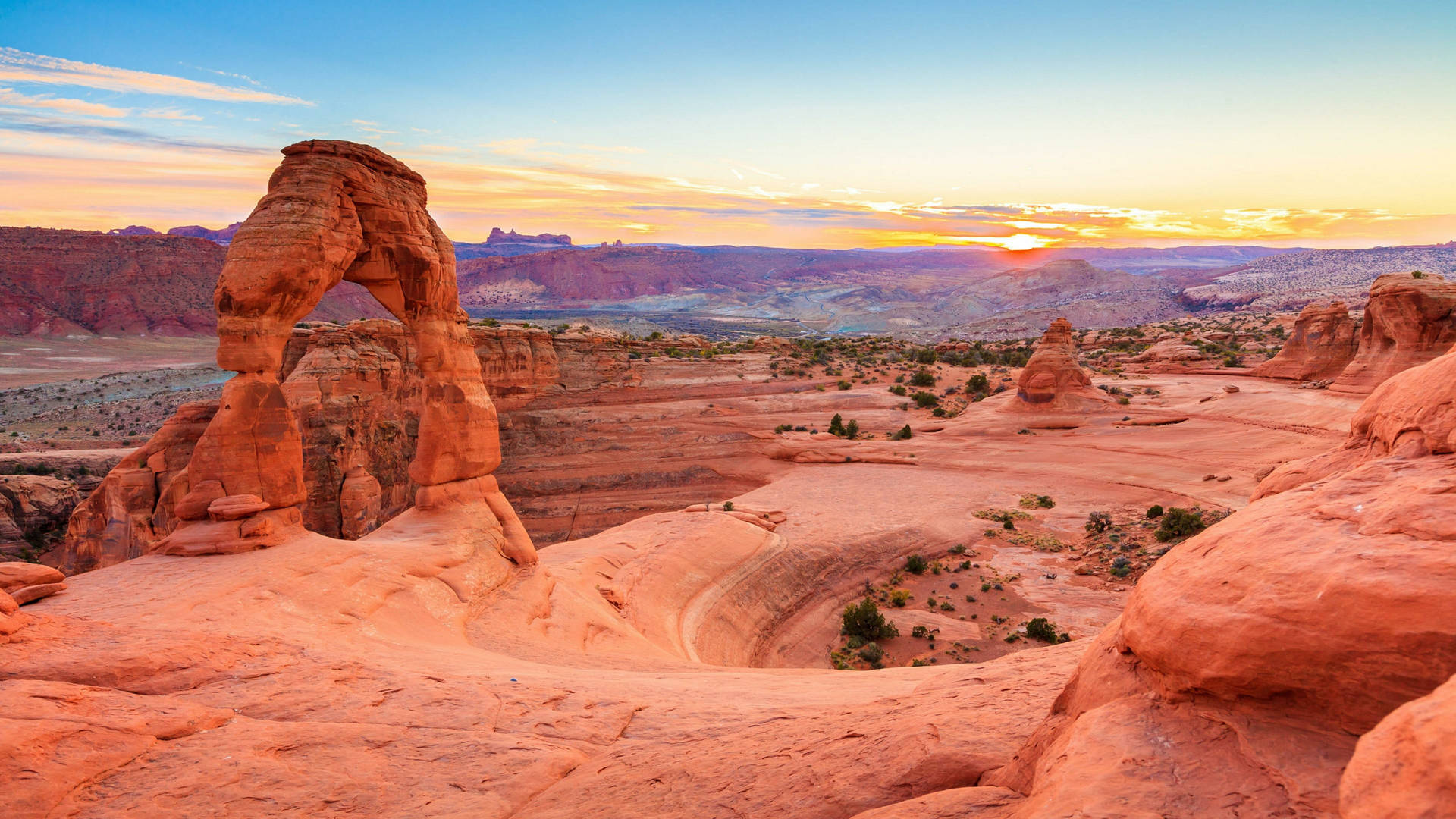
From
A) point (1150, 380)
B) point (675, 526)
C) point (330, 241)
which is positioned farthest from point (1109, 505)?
point (330, 241)

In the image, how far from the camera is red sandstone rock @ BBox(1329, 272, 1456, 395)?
27766 mm

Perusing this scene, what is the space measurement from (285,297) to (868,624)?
14217 millimetres

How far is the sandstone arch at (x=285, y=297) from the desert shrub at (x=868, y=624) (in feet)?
27.6

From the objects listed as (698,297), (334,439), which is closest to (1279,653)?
(334,439)

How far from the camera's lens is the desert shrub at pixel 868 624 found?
17252 mm

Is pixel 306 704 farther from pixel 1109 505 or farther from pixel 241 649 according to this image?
pixel 1109 505

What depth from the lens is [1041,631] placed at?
15.9 m

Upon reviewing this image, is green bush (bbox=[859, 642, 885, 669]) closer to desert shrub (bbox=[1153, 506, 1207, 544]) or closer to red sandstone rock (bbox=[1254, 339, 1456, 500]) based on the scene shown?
desert shrub (bbox=[1153, 506, 1207, 544])

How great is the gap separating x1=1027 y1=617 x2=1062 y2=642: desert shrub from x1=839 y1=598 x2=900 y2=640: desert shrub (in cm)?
307

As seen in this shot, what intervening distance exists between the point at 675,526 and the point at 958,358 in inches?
1605

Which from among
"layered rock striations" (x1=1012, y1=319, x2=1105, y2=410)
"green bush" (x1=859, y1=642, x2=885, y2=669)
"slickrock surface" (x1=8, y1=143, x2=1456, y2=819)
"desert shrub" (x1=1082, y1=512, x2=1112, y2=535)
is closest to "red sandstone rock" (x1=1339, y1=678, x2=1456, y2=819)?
"slickrock surface" (x1=8, y1=143, x2=1456, y2=819)

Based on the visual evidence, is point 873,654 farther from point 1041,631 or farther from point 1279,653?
point 1279,653

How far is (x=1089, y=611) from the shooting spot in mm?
17125

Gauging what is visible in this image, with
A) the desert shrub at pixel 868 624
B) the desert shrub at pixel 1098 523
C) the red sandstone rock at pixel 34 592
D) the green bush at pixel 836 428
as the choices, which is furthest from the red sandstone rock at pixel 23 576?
the green bush at pixel 836 428
